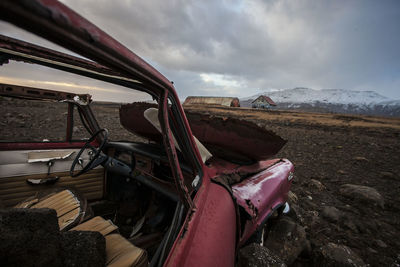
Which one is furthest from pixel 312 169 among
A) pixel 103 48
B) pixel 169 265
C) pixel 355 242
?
pixel 103 48

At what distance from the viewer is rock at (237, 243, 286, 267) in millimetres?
1404

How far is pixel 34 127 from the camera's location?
7715 millimetres

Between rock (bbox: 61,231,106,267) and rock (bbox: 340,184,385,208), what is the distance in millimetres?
4763

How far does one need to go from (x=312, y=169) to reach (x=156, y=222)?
526 cm

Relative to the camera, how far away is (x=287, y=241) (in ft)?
7.43

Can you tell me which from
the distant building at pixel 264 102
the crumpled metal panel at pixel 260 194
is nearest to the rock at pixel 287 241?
the crumpled metal panel at pixel 260 194

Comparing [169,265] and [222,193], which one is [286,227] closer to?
[222,193]

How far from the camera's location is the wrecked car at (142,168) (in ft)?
2.27

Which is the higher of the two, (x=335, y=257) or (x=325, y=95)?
(x=325, y=95)

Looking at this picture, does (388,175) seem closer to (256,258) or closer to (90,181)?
(256,258)

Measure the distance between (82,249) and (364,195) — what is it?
16.3ft

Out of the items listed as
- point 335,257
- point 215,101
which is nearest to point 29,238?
point 335,257

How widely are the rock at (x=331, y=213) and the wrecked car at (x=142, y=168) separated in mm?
1487

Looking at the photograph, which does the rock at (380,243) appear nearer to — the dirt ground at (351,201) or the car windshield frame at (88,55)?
the dirt ground at (351,201)
